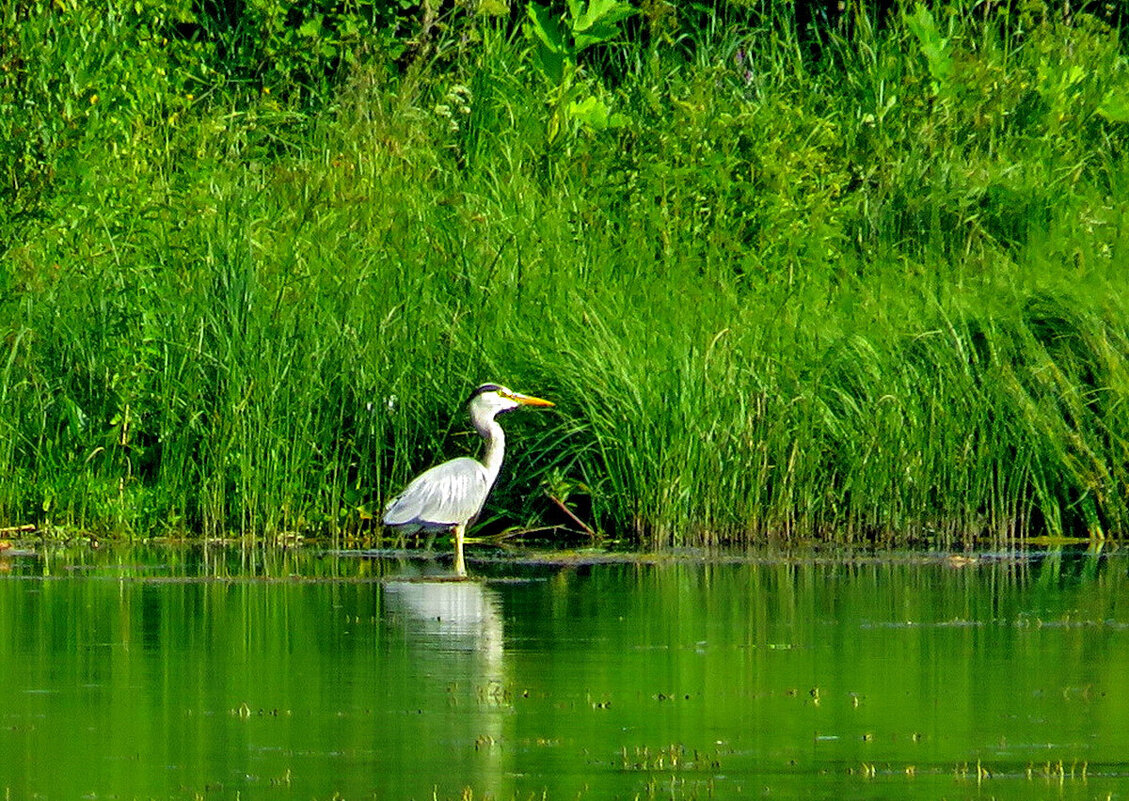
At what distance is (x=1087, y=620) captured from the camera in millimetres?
9961

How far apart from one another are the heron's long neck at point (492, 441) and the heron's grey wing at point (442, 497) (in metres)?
0.23

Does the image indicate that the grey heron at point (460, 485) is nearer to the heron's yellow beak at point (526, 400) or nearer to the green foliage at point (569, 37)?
the heron's yellow beak at point (526, 400)

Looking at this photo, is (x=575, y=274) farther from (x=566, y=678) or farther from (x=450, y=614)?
(x=566, y=678)

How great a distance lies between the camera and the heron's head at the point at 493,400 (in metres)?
12.9

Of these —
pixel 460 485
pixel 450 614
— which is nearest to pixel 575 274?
pixel 460 485

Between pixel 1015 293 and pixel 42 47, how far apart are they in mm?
6032

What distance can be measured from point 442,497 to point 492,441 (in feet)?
2.16

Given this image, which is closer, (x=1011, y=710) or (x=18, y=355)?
(x=1011, y=710)

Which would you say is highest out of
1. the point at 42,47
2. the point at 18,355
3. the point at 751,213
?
the point at 42,47

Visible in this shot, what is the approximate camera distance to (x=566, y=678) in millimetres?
8492

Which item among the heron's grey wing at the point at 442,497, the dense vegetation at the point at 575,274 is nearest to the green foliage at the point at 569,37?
the dense vegetation at the point at 575,274

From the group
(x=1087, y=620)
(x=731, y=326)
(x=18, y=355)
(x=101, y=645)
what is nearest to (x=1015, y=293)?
(x=731, y=326)

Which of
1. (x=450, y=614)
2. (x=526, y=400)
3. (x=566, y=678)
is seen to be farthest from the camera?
(x=526, y=400)

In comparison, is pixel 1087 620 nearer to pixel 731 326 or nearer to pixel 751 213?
pixel 731 326
